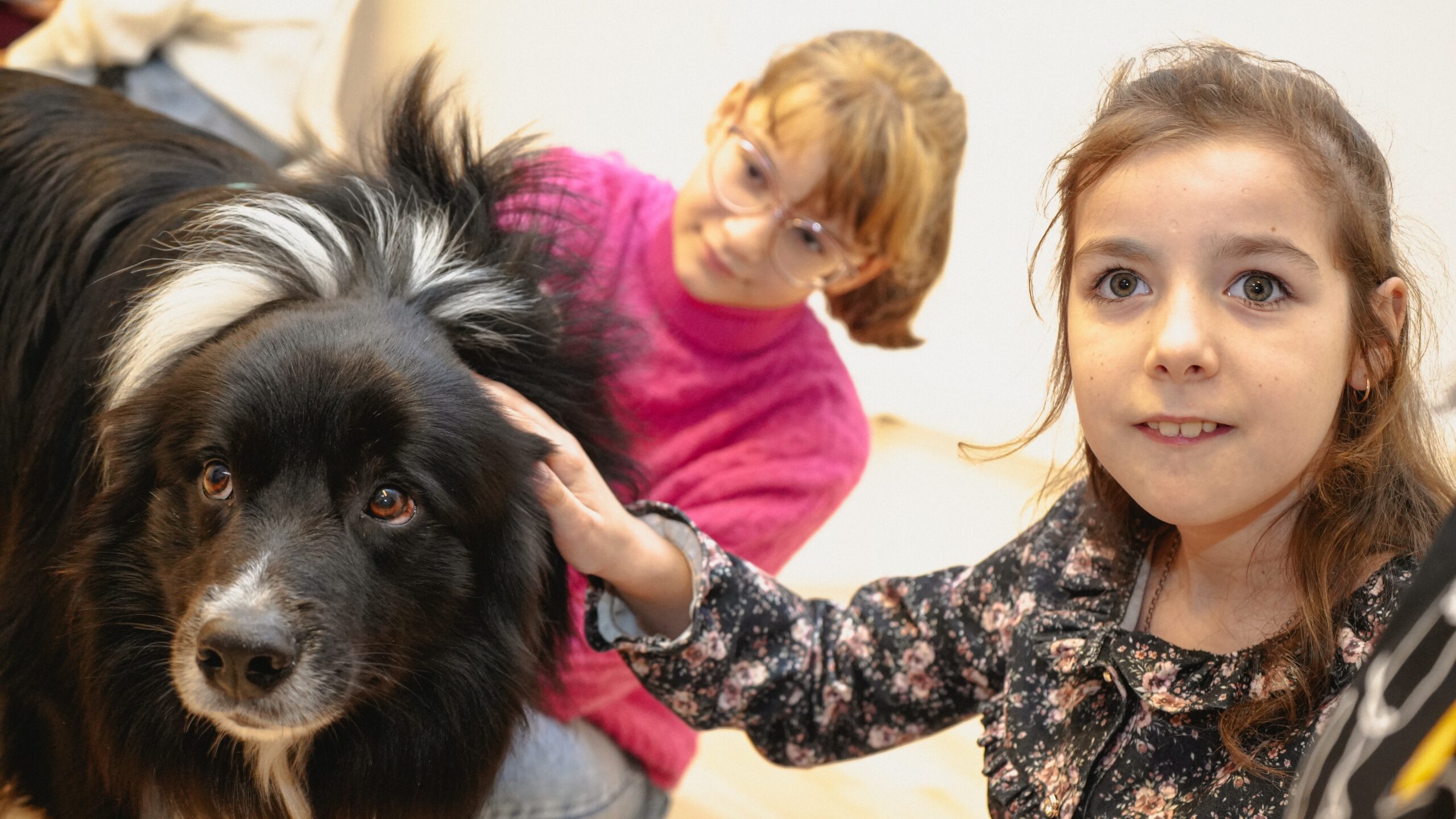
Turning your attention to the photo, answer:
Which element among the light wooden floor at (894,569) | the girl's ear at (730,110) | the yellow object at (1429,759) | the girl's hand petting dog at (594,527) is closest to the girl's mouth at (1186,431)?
the yellow object at (1429,759)

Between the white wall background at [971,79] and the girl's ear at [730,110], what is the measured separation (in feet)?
0.34

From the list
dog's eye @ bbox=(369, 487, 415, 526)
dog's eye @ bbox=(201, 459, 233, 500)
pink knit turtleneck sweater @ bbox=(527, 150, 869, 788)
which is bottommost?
pink knit turtleneck sweater @ bbox=(527, 150, 869, 788)

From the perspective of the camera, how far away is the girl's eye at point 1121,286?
1.03 meters

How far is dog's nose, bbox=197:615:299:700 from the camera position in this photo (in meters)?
0.97

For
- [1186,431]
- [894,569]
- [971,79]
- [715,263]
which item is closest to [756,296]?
[715,263]

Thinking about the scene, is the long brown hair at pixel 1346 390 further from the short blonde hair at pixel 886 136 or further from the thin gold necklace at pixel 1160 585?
the short blonde hair at pixel 886 136

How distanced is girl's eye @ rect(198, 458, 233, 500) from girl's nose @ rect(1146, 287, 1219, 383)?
2.56 feet

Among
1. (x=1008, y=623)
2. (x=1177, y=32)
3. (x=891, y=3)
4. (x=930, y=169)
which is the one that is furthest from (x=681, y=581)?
(x=891, y=3)

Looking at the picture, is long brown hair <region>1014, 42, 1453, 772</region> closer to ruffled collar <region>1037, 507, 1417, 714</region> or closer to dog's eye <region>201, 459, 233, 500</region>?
ruffled collar <region>1037, 507, 1417, 714</region>

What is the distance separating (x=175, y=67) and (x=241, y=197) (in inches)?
42.1

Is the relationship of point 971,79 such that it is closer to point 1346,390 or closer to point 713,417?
point 713,417

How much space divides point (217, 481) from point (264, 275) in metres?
0.23

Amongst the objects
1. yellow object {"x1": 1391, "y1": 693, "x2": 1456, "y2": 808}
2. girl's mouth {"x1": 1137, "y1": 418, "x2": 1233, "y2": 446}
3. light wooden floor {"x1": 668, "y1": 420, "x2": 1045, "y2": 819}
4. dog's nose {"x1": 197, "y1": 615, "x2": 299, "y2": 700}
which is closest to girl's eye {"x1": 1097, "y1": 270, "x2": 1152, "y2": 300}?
girl's mouth {"x1": 1137, "y1": 418, "x2": 1233, "y2": 446}

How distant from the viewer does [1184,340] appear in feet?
3.12
